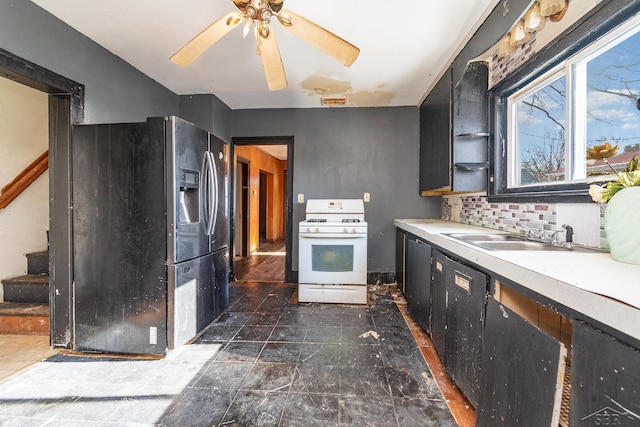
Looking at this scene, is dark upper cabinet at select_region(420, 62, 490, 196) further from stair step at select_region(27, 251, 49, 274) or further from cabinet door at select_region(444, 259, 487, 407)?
stair step at select_region(27, 251, 49, 274)

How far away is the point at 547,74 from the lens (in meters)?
1.80

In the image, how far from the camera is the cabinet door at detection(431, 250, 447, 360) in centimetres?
185

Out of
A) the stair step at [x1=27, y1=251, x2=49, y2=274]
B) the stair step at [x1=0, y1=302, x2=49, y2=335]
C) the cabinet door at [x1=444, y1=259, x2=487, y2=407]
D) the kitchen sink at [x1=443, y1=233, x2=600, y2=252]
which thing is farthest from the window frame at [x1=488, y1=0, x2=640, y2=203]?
the stair step at [x1=27, y1=251, x2=49, y2=274]

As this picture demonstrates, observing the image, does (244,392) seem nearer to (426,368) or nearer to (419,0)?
(426,368)

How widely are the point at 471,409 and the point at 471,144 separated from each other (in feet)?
6.39

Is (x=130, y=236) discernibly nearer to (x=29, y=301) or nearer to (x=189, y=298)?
(x=189, y=298)

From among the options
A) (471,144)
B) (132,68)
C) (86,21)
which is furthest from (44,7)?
(471,144)

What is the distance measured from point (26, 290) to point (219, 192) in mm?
1922

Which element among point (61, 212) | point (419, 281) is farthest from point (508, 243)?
point (61, 212)

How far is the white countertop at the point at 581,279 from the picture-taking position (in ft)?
2.30

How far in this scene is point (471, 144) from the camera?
2447mm

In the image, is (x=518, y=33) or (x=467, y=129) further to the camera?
(x=467, y=129)

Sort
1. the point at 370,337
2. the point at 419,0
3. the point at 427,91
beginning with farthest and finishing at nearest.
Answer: the point at 427,91, the point at 370,337, the point at 419,0

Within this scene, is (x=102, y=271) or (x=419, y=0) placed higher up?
(x=419, y=0)
